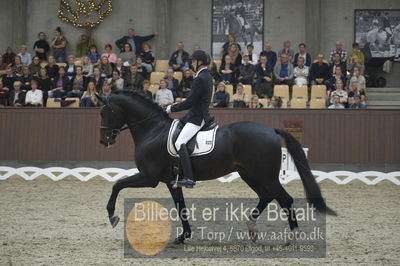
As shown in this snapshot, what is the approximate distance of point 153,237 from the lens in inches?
319

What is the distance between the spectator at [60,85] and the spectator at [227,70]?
3.94m

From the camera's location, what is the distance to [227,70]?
17328mm

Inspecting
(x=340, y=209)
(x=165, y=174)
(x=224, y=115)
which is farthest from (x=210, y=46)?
(x=165, y=174)

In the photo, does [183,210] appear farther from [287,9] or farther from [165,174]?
[287,9]

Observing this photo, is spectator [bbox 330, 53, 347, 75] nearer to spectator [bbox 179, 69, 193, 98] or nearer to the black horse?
spectator [bbox 179, 69, 193, 98]

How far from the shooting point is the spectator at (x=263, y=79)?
55.6 ft

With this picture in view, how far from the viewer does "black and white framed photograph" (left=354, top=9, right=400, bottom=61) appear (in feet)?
65.2

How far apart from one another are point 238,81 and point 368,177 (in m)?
4.23

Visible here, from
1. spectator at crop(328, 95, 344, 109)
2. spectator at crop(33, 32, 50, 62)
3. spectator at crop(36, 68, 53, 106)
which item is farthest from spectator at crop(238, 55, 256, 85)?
spectator at crop(33, 32, 50, 62)

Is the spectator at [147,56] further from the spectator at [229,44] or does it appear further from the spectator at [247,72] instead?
the spectator at [247,72]

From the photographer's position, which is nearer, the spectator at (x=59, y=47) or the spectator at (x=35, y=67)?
the spectator at (x=35, y=67)

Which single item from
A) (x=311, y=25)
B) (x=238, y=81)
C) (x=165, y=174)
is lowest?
(x=165, y=174)

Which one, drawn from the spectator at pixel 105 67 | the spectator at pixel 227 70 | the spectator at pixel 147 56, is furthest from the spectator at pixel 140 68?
the spectator at pixel 227 70

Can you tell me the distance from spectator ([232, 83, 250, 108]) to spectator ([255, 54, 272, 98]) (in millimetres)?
743
